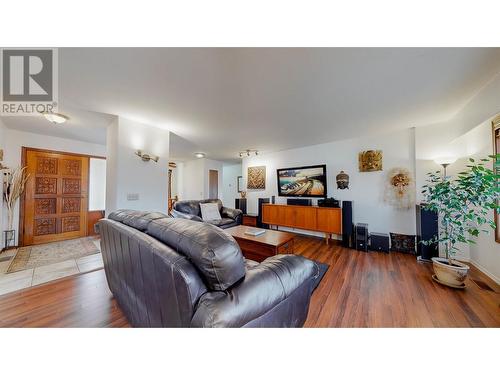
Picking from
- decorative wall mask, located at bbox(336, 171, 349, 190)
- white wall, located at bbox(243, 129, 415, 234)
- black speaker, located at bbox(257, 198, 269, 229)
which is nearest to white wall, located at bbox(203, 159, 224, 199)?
black speaker, located at bbox(257, 198, 269, 229)

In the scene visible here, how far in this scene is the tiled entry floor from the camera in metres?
1.90

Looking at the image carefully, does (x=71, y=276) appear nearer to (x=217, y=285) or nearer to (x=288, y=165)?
(x=217, y=285)

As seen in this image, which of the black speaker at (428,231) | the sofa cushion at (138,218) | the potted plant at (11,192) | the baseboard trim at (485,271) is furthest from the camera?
the potted plant at (11,192)

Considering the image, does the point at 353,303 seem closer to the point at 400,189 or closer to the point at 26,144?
the point at 400,189

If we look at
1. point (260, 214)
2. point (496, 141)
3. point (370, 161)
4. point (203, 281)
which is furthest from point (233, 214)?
point (496, 141)

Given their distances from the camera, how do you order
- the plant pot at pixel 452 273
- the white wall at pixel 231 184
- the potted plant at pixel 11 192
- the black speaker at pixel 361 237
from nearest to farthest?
1. the plant pot at pixel 452 273
2. the potted plant at pixel 11 192
3. the black speaker at pixel 361 237
4. the white wall at pixel 231 184

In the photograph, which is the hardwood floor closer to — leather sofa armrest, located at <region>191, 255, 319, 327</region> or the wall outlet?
leather sofa armrest, located at <region>191, 255, 319, 327</region>

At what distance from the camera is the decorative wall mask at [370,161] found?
3.40 m

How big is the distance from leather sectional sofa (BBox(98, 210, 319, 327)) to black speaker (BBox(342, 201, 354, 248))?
2.72 metres

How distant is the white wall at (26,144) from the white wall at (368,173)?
526 centimetres

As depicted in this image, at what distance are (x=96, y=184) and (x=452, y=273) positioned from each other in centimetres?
648

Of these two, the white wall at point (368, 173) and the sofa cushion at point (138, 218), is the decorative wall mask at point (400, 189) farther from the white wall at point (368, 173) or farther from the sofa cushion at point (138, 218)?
the sofa cushion at point (138, 218)

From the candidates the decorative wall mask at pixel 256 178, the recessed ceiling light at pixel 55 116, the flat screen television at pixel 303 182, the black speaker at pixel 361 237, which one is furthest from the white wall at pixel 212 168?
the black speaker at pixel 361 237
